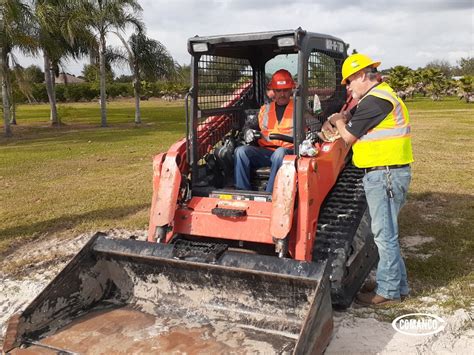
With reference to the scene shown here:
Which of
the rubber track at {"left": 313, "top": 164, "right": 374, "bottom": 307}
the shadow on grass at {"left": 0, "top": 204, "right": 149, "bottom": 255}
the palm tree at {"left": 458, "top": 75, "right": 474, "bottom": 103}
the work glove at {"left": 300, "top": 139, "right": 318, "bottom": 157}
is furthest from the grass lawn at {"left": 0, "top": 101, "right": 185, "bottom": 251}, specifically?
the palm tree at {"left": 458, "top": 75, "right": 474, "bottom": 103}

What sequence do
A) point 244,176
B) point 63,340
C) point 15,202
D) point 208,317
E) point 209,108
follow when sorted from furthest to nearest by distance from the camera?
point 15,202, point 209,108, point 244,176, point 208,317, point 63,340

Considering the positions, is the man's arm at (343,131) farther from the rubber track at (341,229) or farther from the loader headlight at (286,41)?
the rubber track at (341,229)

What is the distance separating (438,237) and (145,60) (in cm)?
2364

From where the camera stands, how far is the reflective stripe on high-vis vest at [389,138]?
412 cm

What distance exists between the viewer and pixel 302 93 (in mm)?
4516

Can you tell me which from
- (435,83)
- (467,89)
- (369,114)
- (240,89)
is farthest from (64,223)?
(435,83)

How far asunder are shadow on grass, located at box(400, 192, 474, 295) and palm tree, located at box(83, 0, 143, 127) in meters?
20.4

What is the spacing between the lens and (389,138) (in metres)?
4.16

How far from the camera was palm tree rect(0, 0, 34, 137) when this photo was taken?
18595 mm

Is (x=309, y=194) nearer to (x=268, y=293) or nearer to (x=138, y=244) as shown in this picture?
(x=268, y=293)

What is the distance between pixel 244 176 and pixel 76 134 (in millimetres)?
18047

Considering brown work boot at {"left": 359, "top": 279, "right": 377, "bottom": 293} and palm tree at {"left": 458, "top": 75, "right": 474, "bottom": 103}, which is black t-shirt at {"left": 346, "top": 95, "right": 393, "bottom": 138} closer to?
brown work boot at {"left": 359, "top": 279, "right": 377, "bottom": 293}

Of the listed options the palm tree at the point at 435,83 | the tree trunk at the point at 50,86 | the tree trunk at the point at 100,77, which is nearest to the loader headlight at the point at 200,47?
the tree trunk at the point at 100,77

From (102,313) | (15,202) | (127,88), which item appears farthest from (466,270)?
(127,88)
